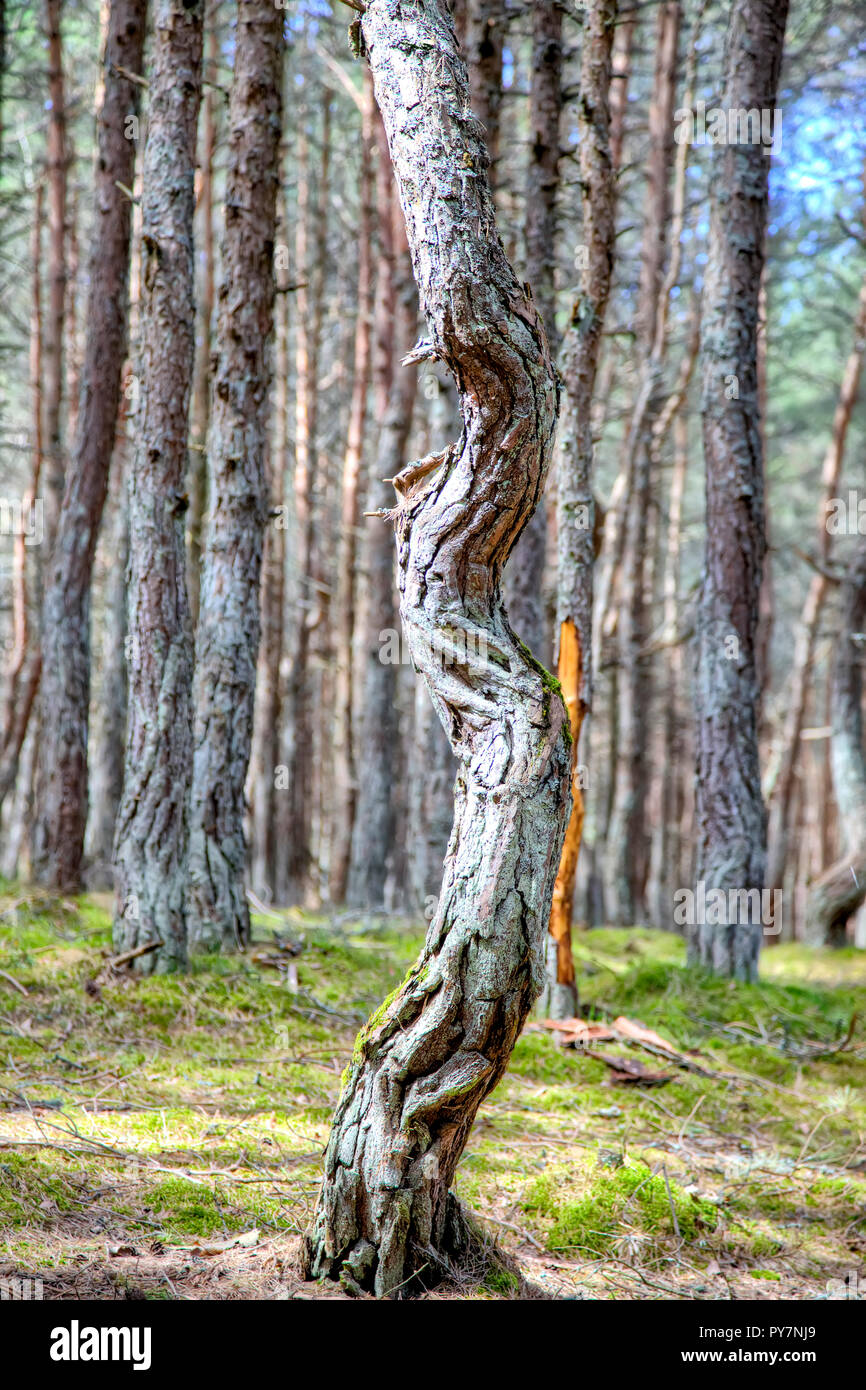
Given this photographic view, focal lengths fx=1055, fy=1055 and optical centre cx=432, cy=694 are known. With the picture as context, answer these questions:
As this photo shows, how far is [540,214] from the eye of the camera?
863 cm

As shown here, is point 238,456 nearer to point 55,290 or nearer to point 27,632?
point 55,290

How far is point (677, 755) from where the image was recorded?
70.1ft

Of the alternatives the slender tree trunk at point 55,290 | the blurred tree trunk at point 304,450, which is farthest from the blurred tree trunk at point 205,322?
the blurred tree trunk at point 304,450

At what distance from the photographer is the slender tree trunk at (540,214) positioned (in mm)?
8273

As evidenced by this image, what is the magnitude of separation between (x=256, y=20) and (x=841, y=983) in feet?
29.3

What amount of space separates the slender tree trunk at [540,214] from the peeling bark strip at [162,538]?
2.92 m

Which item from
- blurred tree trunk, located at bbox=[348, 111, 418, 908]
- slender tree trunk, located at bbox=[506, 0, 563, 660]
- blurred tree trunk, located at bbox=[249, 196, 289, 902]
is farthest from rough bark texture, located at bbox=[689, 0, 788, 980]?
blurred tree trunk, located at bbox=[249, 196, 289, 902]

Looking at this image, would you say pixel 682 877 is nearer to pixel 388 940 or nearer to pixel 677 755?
pixel 677 755

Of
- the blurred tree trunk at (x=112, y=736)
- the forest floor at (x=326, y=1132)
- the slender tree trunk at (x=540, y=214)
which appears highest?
the slender tree trunk at (x=540, y=214)

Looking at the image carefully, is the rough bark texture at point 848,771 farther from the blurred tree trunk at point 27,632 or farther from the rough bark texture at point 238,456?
the blurred tree trunk at point 27,632

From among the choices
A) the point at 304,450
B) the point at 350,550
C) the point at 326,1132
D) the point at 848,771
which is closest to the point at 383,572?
the point at 350,550

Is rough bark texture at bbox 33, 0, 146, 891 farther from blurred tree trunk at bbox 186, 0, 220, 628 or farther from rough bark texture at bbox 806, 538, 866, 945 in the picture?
rough bark texture at bbox 806, 538, 866, 945

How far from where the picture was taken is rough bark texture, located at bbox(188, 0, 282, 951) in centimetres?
698
